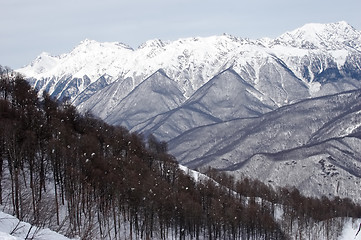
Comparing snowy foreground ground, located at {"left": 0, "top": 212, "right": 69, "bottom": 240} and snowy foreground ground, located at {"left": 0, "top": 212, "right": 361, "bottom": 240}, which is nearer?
snowy foreground ground, located at {"left": 0, "top": 212, "right": 361, "bottom": 240}

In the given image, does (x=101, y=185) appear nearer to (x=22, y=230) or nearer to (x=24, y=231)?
(x=22, y=230)

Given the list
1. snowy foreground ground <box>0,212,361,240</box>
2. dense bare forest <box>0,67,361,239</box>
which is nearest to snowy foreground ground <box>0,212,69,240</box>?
snowy foreground ground <box>0,212,361,240</box>

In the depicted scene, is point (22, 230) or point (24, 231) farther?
point (22, 230)

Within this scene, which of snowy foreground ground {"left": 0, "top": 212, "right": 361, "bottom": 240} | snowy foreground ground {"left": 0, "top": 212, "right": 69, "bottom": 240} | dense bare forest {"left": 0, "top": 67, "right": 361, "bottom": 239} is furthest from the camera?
dense bare forest {"left": 0, "top": 67, "right": 361, "bottom": 239}

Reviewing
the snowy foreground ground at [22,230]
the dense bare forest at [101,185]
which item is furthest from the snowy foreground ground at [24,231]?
the dense bare forest at [101,185]

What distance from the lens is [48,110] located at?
93938mm

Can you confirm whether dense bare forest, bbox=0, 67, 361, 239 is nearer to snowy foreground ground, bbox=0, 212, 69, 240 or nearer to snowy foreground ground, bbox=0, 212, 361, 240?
snowy foreground ground, bbox=0, 212, 361, 240

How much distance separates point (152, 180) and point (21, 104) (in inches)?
1192

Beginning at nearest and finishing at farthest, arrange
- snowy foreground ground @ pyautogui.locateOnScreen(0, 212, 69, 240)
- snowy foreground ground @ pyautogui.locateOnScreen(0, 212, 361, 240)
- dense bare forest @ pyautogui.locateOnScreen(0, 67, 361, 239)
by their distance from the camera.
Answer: snowy foreground ground @ pyautogui.locateOnScreen(0, 212, 361, 240)
snowy foreground ground @ pyautogui.locateOnScreen(0, 212, 69, 240)
dense bare forest @ pyautogui.locateOnScreen(0, 67, 361, 239)

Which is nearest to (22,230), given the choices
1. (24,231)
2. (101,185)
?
(24,231)

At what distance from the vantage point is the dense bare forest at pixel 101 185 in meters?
64.3

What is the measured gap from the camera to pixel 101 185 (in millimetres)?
80500

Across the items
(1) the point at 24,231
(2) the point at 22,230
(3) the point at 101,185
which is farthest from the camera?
(3) the point at 101,185

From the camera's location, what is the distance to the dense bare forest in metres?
64.3
